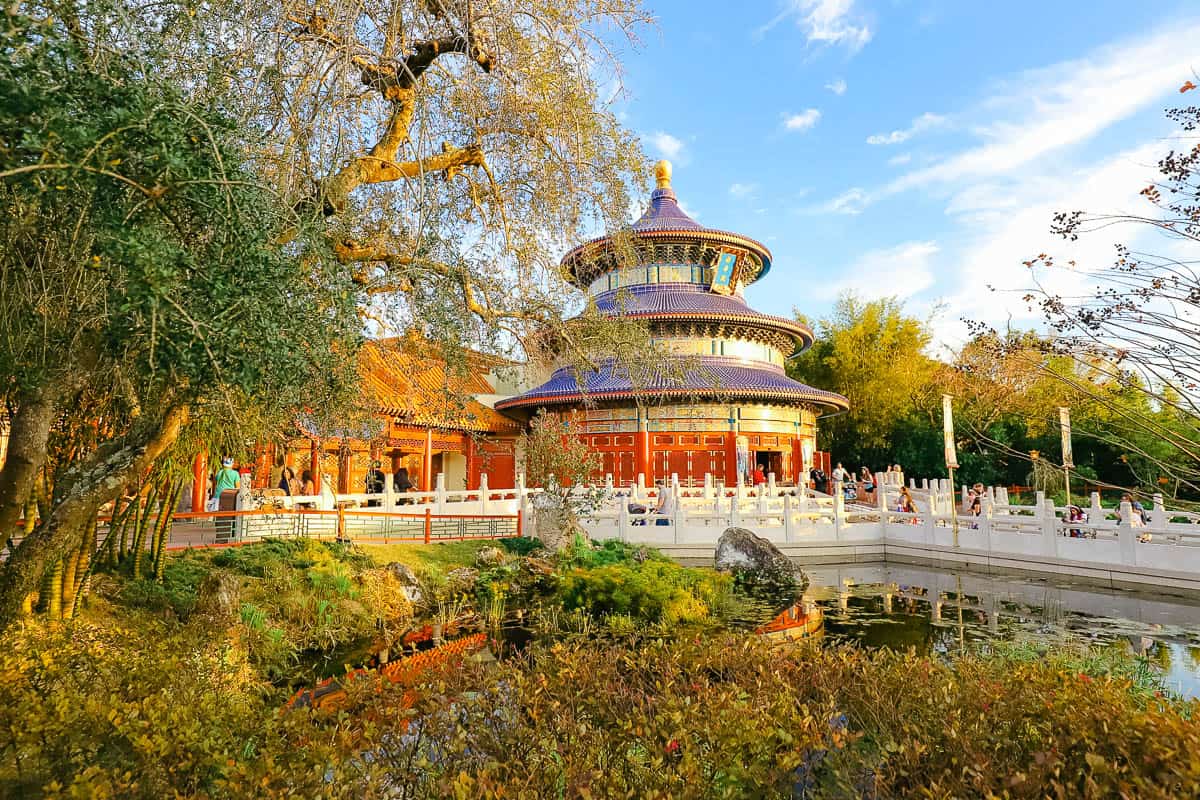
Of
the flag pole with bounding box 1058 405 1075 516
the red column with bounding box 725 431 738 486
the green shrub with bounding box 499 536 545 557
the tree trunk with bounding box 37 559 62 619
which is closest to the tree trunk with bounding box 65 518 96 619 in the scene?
the tree trunk with bounding box 37 559 62 619

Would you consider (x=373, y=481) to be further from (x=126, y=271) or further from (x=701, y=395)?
(x=701, y=395)

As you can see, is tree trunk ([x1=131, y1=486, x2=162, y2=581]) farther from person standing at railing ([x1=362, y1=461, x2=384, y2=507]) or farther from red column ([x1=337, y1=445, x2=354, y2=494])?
person standing at railing ([x1=362, y1=461, x2=384, y2=507])

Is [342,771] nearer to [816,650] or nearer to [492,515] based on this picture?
[816,650]

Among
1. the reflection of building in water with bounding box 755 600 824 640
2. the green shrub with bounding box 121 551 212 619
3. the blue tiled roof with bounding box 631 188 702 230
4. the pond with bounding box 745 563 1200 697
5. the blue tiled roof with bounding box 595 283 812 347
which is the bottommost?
the reflection of building in water with bounding box 755 600 824 640

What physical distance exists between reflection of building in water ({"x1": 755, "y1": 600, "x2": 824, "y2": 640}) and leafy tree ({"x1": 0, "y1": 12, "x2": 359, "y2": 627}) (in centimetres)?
703

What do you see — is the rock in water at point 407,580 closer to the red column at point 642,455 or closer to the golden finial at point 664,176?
the red column at point 642,455

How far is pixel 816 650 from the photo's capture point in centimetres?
480

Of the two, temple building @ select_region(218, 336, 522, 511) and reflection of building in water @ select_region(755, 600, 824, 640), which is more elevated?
temple building @ select_region(218, 336, 522, 511)

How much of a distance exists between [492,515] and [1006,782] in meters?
13.6

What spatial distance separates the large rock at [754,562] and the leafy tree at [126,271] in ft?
33.0

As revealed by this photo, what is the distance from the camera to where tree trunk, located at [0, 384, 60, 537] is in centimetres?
409

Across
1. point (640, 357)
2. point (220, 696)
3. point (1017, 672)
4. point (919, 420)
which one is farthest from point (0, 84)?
point (919, 420)

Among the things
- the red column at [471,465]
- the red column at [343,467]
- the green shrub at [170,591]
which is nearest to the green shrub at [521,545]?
the red column at [343,467]

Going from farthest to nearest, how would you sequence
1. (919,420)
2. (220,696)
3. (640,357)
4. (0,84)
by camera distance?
1. (919,420)
2. (640,357)
3. (220,696)
4. (0,84)
